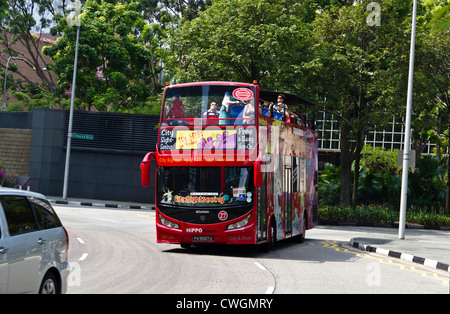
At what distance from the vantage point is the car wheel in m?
7.78

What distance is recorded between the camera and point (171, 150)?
→ 1647 centimetres

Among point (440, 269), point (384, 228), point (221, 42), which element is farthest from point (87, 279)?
point (384, 228)

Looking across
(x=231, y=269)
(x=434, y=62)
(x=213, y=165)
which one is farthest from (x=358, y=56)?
(x=231, y=269)

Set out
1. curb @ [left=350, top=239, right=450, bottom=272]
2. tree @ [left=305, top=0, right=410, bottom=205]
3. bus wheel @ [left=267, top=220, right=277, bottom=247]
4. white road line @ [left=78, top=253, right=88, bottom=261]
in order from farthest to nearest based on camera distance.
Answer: tree @ [left=305, top=0, right=410, bottom=205] < bus wheel @ [left=267, top=220, right=277, bottom=247] < curb @ [left=350, top=239, right=450, bottom=272] < white road line @ [left=78, top=253, right=88, bottom=261]

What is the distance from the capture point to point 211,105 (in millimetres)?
16359

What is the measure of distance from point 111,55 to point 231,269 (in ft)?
120

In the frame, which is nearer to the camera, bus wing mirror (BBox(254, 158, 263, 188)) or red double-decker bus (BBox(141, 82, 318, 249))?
bus wing mirror (BBox(254, 158, 263, 188))

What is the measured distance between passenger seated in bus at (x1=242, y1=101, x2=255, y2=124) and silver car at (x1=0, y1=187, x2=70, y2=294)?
8.15 meters

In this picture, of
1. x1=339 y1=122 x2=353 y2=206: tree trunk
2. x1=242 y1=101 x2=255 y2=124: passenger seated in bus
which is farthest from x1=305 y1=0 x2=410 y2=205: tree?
x1=242 y1=101 x2=255 y2=124: passenger seated in bus

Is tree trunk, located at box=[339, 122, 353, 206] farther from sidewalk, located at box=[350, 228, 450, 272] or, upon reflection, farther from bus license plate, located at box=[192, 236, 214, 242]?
bus license plate, located at box=[192, 236, 214, 242]

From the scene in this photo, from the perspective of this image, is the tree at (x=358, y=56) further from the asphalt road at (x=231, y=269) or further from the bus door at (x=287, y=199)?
the asphalt road at (x=231, y=269)

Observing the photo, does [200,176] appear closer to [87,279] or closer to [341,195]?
[87,279]

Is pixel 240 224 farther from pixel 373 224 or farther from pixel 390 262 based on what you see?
pixel 373 224

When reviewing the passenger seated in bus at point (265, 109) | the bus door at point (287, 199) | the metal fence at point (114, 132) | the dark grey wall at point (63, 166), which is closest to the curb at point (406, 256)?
the bus door at point (287, 199)
